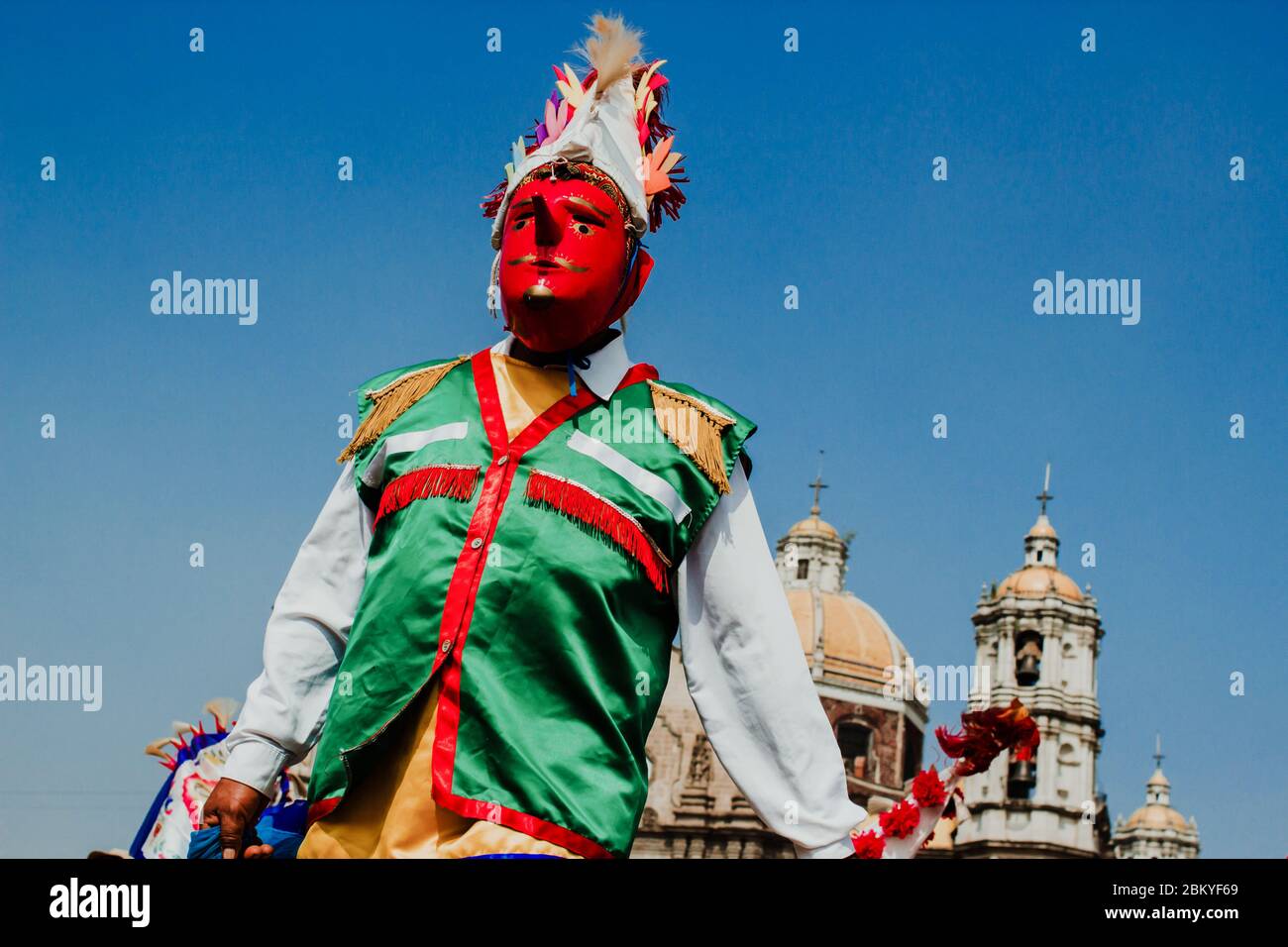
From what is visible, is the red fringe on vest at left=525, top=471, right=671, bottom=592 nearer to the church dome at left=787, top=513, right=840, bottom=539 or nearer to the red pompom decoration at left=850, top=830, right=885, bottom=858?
the red pompom decoration at left=850, top=830, right=885, bottom=858

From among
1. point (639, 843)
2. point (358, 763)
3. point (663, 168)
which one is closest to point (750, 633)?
point (358, 763)

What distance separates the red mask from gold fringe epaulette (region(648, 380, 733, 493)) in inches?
8.4

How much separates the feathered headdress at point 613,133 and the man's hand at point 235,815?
127 centimetres

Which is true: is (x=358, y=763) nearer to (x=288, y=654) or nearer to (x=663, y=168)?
(x=288, y=654)

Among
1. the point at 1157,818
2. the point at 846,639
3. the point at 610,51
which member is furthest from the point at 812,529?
the point at 610,51

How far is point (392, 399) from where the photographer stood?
383cm

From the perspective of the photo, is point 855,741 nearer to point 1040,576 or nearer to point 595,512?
point 1040,576

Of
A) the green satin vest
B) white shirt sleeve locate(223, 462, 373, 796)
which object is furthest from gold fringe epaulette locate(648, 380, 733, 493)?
white shirt sleeve locate(223, 462, 373, 796)

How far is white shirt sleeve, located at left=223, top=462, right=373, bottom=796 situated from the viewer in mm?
3561

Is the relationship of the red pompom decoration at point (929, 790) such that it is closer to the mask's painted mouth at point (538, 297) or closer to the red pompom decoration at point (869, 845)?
the red pompom decoration at point (869, 845)

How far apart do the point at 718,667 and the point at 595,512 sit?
0.42 meters
